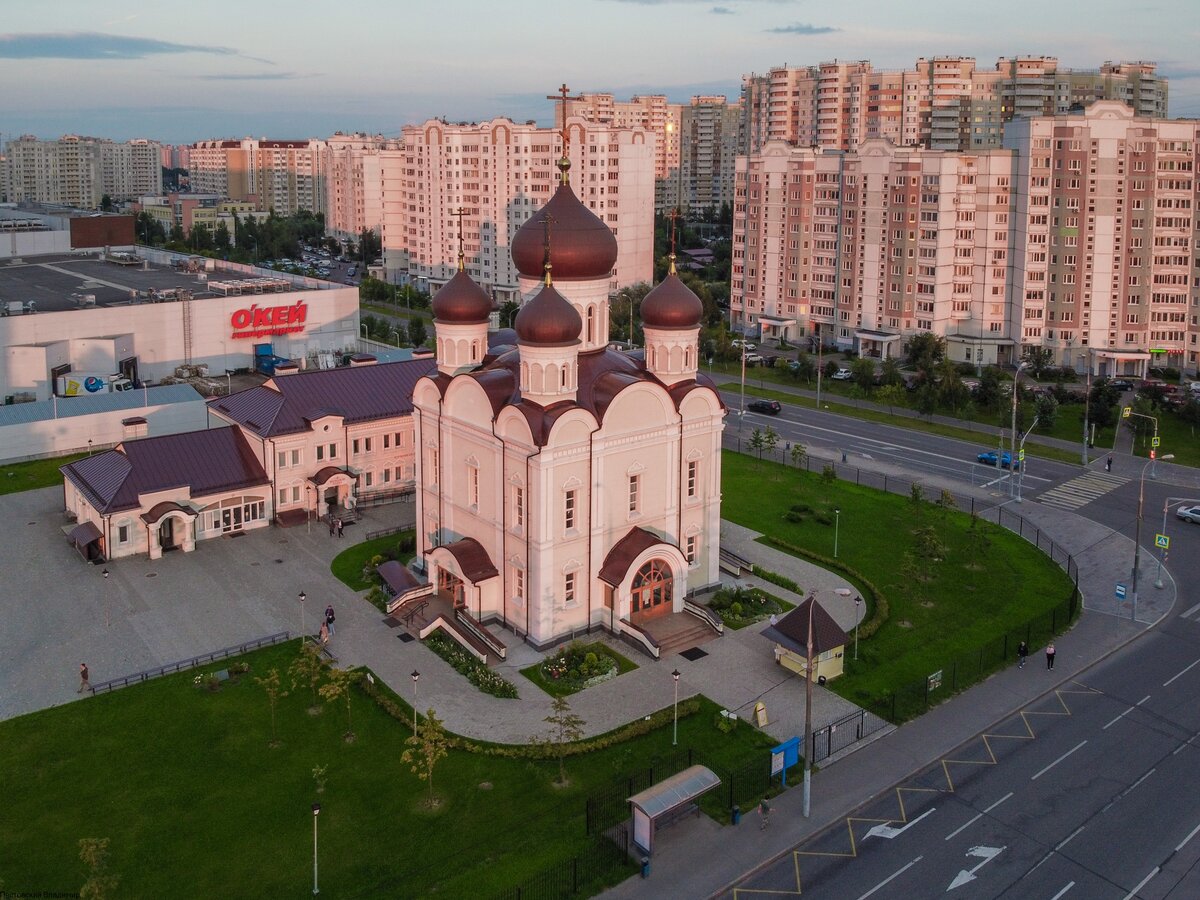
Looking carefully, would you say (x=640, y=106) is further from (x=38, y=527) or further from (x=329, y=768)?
(x=329, y=768)

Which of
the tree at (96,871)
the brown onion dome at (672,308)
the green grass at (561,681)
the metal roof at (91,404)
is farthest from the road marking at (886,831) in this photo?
the metal roof at (91,404)

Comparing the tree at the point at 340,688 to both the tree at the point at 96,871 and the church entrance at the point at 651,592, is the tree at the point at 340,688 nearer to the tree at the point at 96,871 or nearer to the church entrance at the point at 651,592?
the tree at the point at 96,871

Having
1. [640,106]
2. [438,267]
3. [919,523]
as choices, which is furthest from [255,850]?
[640,106]

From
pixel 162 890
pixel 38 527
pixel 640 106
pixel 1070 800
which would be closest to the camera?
pixel 162 890

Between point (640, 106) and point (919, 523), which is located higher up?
point (640, 106)

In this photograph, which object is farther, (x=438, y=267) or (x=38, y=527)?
(x=438, y=267)

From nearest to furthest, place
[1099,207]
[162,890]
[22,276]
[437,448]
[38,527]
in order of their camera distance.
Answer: [162,890] < [437,448] < [38,527] < [1099,207] < [22,276]

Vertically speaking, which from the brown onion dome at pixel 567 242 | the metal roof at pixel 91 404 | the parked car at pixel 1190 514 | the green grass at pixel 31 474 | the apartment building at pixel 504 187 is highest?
the apartment building at pixel 504 187
